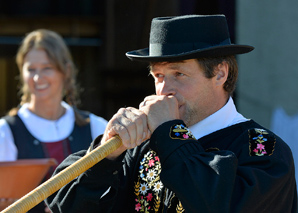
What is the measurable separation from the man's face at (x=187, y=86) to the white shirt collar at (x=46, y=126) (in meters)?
1.81

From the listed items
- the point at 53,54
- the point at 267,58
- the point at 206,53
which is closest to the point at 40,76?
the point at 53,54

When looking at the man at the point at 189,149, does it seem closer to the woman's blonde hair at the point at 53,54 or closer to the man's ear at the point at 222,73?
the man's ear at the point at 222,73

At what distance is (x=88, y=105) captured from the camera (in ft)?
18.2

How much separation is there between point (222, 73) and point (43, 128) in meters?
1.96

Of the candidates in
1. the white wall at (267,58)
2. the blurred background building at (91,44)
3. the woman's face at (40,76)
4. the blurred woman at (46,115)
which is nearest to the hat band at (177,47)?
the white wall at (267,58)

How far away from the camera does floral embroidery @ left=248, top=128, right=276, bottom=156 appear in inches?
82.6

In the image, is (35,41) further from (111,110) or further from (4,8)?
(4,8)

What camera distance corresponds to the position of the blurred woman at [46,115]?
386cm

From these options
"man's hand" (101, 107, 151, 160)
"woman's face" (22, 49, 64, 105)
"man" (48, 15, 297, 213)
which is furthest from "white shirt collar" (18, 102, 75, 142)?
"man's hand" (101, 107, 151, 160)

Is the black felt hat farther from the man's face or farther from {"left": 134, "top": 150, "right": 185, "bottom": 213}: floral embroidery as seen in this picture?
{"left": 134, "top": 150, "right": 185, "bottom": 213}: floral embroidery

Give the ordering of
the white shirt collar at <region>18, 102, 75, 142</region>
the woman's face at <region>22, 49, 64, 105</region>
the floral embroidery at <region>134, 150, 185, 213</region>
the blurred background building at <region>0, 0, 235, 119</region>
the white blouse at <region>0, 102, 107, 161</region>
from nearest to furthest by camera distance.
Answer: the floral embroidery at <region>134, 150, 185, 213</region> → the white blouse at <region>0, 102, 107, 161</region> → the white shirt collar at <region>18, 102, 75, 142</region> → the woman's face at <region>22, 49, 64, 105</region> → the blurred background building at <region>0, 0, 235, 119</region>

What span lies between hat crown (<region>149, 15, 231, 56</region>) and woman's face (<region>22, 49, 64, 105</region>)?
1.91 metres

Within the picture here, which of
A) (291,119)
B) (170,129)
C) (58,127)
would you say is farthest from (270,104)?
(170,129)

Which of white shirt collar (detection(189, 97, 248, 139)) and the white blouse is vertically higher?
white shirt collar (detection(189, 97, 248, 139))
